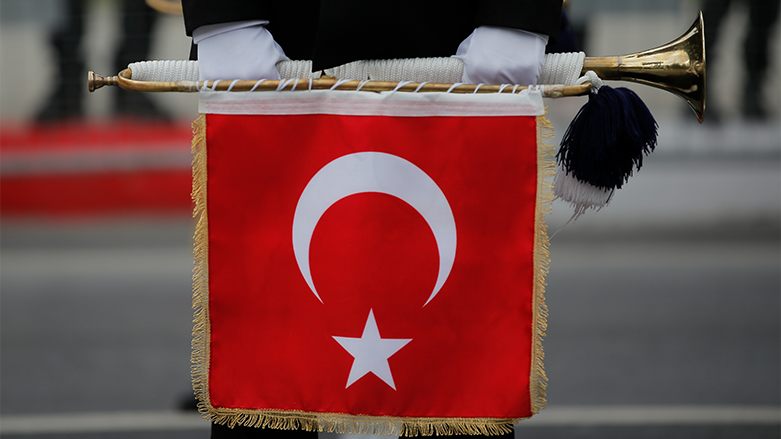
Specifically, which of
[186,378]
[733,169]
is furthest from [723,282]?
[186,378]

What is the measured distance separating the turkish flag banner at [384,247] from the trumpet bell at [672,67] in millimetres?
261

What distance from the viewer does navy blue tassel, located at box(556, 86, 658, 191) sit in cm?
147

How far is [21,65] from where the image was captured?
634 centimetres

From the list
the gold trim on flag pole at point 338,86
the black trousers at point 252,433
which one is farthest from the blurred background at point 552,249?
the gold trim on flag pole at point 338,86

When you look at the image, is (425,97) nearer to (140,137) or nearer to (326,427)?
(326,427)

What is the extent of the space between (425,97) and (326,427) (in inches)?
24.7

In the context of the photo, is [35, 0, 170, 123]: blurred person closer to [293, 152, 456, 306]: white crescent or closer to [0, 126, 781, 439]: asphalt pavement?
[0, 126, 781, 439]: asphalt pavement

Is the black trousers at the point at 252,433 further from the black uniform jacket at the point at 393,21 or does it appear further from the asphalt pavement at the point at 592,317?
the asphalt pavement at the point at 592,317

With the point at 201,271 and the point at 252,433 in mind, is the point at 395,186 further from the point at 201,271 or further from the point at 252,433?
the point at 252,433

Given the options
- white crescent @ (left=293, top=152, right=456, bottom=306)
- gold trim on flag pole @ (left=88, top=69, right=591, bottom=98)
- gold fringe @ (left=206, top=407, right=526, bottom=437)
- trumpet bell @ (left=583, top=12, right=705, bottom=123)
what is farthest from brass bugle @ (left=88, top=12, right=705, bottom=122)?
gold fringe @ (left=206, top=407, right=526, bottom=437)

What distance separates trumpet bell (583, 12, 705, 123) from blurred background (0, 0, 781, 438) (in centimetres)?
135

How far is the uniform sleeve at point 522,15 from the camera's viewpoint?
4.62ft

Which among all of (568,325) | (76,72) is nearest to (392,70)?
(568,325)

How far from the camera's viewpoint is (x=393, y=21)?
1.47 m
